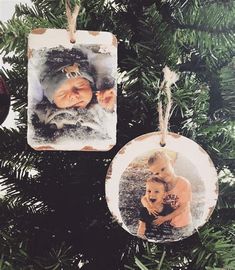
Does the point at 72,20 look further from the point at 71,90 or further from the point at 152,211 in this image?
the point at 152,211

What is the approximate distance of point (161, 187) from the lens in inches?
16.6

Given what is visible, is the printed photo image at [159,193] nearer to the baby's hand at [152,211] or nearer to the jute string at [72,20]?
the baby's hand at [152,211]

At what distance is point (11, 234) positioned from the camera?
459mm

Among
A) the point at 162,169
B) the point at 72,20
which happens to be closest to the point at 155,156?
the point at 162,169

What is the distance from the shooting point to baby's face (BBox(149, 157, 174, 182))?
421 mm

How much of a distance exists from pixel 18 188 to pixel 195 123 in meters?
0.21

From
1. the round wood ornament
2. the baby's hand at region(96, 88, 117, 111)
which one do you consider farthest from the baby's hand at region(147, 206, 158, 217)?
the baby's hand at region(96, 88, 117, 111)

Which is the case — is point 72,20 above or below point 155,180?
above

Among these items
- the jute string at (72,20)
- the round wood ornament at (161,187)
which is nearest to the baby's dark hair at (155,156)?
the round wood ornament at (161,187)

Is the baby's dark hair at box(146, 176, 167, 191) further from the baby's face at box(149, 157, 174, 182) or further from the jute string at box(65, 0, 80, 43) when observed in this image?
the jute string at box(65, 0, 80, 43)

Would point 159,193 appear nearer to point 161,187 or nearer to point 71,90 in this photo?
point 161,187

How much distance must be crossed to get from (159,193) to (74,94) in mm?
124

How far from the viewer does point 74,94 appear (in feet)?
1.36

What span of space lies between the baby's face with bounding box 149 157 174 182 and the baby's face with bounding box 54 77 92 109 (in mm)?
88
